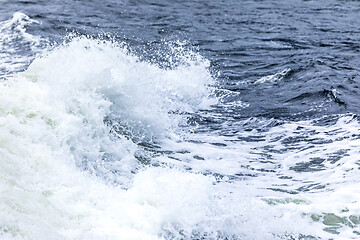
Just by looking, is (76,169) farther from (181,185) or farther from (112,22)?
(112,22)

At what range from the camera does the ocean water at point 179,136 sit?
571cm

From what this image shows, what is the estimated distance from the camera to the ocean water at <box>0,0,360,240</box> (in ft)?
18.7

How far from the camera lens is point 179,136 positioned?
28.1ft

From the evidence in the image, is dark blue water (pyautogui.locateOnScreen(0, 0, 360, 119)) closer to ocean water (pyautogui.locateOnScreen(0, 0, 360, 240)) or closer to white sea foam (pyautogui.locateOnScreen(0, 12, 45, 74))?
ocean water (pyautogui.locateOnScreen(0, 0, 360, 240))

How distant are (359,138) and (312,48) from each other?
6.00 metres

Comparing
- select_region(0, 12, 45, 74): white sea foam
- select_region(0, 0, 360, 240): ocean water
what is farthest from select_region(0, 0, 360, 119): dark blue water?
select_region(0, 12, 45, 74): white sea foam

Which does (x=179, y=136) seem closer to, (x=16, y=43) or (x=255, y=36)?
(x=16, y=43)

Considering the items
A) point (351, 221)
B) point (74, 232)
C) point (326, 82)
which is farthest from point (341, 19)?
point (74, 232)

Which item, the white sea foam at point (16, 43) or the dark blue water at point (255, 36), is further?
the white sea foam at point (16, 43)

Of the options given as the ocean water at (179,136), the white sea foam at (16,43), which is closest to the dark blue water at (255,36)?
the ocean water at (179,136)

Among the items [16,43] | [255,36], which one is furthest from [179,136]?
[255,36]

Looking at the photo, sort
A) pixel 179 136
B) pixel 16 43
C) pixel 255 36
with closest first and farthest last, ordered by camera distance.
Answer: pixel 179 136, pixel 16 43, pixel 255 36

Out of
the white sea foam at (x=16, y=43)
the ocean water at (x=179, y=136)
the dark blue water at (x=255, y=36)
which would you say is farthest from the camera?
the white sea foam at (x=16, y=43)

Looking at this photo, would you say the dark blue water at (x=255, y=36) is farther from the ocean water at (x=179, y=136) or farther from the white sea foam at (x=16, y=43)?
the white sea foam at (x=16, y=43)
